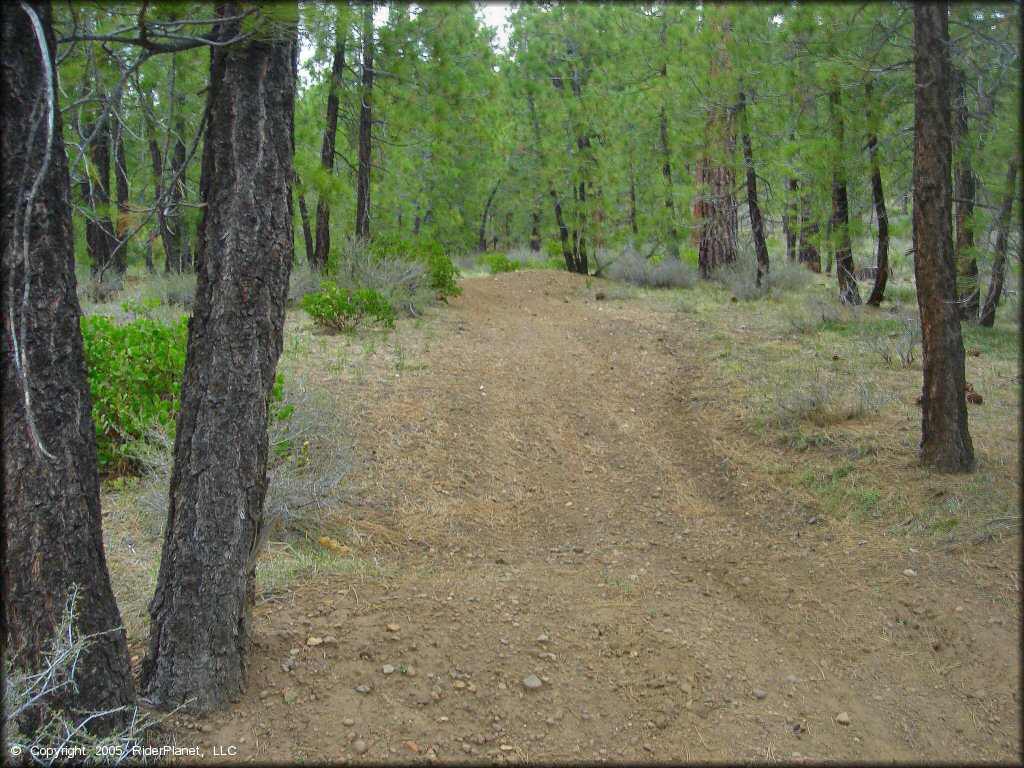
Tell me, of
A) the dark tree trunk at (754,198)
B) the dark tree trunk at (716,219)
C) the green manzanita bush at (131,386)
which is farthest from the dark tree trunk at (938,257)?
the dark tree trunk at (716,219)

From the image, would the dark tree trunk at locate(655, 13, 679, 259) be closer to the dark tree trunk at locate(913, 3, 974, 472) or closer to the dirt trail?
the dirt trail

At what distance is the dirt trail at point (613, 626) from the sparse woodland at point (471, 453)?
0.02 m

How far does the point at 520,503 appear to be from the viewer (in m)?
6.11

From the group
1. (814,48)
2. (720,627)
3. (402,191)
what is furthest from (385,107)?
(402,191)

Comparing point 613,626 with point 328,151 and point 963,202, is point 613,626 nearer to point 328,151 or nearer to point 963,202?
point 963,202

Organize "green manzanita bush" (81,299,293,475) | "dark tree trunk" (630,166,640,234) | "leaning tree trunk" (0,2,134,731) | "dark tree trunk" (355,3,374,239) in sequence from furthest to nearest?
"dark tree trunk" (630,166,640,234), "dark tree trunk" (355,3,374,239), "green manzanita bush" (81,299,293,475), "leaning tree trunk" (0,2,134,731)

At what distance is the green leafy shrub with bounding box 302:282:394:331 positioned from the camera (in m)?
9.42

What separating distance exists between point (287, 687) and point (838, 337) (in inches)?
313

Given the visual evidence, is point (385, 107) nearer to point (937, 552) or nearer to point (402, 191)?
point (937, 552)

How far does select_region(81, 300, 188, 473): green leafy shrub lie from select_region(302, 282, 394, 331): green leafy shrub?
331 centimetres

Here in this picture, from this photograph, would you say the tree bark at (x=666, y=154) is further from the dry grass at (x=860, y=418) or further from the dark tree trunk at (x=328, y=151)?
the dark tree trunk at (x=328, y=151)

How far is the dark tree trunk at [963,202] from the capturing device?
6.16 meters

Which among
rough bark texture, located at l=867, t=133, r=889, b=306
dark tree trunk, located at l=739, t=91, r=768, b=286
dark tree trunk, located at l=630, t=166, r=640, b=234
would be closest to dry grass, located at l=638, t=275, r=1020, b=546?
rough bark texture, located at l=867, t=133, r=889, b=306

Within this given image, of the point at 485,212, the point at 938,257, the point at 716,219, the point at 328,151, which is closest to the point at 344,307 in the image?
the point at 328,151
